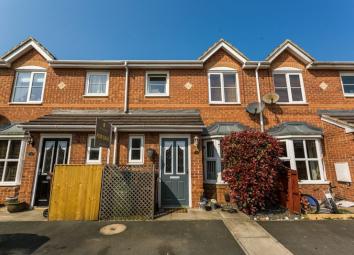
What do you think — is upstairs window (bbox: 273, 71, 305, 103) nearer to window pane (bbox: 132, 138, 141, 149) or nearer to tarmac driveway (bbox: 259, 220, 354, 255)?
tarmac driveway (bbox: 259, 220, 354, 255)

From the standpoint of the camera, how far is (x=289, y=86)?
10.4 m

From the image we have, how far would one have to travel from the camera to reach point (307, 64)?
10570 mm

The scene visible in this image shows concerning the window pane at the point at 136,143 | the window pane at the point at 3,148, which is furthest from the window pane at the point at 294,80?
the window pane at the point at 3,148

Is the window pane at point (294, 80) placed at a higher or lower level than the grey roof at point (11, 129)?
higher

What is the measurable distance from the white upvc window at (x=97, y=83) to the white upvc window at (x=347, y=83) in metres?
13.3

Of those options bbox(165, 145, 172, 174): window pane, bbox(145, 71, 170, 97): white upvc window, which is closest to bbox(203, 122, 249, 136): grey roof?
bbox(165, 145, 172, 174): window pane

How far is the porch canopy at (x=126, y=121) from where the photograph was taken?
8.35 meters

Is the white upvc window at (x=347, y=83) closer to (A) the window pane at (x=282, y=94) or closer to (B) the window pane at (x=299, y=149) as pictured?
(A) the window pane at (x=282, y=94)

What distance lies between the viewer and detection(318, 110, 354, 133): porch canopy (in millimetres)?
8398

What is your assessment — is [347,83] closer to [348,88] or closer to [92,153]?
[348,88]

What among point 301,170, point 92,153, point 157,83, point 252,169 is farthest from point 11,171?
point 301,170

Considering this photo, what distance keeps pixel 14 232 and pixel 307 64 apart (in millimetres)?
14785

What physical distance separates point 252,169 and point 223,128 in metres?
2.98

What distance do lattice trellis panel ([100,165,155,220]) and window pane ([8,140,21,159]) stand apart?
17.2 ft
